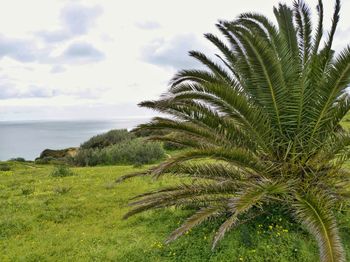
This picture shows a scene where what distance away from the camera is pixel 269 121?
612cm

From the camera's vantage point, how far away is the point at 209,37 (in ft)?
23.6

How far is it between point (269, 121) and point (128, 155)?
62.5ft

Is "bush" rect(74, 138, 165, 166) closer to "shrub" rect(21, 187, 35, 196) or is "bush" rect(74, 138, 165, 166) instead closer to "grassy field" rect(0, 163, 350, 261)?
"shrub" rect(21, 187, 35, 196)

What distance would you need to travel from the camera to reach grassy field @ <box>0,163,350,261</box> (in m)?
6.00

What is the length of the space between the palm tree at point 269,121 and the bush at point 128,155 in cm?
1688

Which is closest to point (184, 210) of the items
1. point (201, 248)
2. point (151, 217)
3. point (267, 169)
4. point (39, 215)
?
point (151, 217)

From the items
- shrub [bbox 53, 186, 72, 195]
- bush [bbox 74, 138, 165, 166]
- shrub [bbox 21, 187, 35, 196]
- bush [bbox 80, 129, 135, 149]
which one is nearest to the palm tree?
shrub [bbox 53, 186, 72, 195]

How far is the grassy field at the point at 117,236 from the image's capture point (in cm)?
600

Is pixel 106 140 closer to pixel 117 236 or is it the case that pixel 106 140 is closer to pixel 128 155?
pixel 128 155

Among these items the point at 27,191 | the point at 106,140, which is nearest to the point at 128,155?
the point at 106,140

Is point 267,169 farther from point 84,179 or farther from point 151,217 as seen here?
point 84,179

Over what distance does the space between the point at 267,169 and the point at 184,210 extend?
10.2 ft

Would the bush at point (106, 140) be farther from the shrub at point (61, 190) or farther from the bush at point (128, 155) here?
the shrub at point (61, 190)

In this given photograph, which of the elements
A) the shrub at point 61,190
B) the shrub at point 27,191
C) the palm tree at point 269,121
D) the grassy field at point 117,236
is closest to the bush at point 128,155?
the shrub at point 61,190
